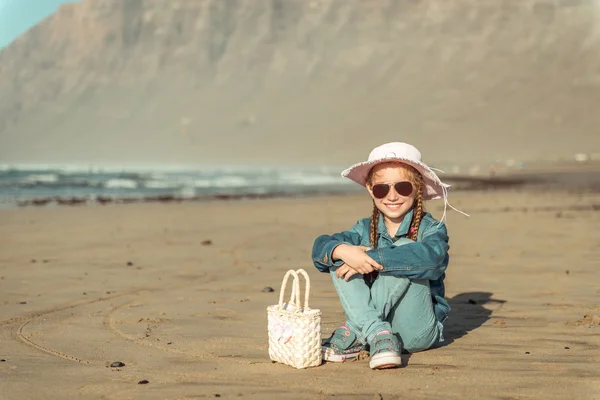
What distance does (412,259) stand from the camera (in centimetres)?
427

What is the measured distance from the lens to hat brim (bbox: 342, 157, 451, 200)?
Result: 448cm

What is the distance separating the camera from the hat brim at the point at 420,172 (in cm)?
448

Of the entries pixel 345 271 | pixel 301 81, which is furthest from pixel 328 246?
pixel 301 81

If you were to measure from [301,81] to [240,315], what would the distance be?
126 m

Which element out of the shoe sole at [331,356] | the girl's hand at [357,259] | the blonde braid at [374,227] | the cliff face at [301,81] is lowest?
the shoe sole at [331,356]

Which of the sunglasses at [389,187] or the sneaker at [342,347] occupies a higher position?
the sunglasses at [389,187]

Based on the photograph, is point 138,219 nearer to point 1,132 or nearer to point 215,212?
point 215,212

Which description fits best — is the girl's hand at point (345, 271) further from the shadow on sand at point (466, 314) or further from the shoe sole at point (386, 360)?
the shadow on sand at point (466, 314)

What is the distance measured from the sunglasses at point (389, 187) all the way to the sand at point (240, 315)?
938 millimetres

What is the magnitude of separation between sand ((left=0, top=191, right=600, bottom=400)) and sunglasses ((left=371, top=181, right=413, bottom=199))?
3.08 ft

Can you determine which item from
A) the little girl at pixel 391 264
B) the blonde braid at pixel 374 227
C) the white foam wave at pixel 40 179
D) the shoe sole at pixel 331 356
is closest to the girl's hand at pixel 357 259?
the little girl at pixel 391 264

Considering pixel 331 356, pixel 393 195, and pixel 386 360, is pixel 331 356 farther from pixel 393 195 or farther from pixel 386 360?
pixel 393 195

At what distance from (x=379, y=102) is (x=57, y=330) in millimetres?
113768

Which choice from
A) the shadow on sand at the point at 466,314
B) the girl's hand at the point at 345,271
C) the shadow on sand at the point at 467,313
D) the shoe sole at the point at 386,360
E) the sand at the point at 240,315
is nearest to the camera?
the sand at the point at 240,315
